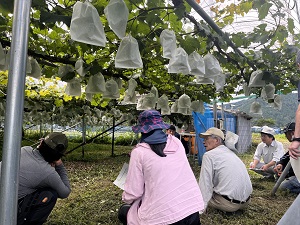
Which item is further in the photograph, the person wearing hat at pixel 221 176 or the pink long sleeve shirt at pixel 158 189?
the person wearing hat at pixel 221 176

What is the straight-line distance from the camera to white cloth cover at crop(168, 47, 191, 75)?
2344 millimetres

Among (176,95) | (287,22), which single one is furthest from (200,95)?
(287,22)

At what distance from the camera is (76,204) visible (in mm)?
4258

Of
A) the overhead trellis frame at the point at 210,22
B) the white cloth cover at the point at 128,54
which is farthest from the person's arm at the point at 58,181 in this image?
the overhead trellis frame at the point at 210,22

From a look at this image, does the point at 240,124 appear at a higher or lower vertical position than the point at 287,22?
lower

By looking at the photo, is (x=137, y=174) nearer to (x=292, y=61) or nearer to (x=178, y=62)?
(x=178, y=62)

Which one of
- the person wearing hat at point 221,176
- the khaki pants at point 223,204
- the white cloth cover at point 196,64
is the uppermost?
the white cloth cover at point 196,64

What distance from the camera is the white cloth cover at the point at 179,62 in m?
2.34

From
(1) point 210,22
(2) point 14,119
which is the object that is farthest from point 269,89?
(2) point 14,119

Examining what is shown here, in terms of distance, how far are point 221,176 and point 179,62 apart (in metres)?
1.69

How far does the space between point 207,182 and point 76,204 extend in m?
1.93

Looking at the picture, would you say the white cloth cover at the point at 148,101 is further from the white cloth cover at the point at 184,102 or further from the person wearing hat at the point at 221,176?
the person wearing hat at the point at 221,176

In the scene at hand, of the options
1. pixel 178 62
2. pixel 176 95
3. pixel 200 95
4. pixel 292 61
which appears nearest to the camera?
pixel 178 62

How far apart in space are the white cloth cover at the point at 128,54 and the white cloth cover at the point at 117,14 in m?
0.34
